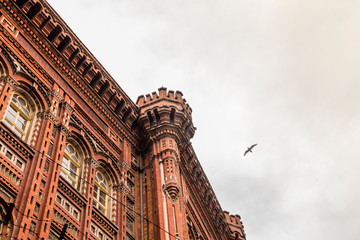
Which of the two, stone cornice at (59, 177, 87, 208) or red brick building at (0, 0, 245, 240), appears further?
stone cornice at (59, 177, 87, 208)

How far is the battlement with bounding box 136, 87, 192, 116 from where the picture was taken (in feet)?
75.6

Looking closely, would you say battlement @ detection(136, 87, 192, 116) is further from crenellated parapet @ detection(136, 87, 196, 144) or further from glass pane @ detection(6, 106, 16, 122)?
glass pane @ detection(6, 106, 16, 122)

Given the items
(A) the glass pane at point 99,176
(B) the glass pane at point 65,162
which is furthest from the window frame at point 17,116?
(A) the glass pane at point 99,176

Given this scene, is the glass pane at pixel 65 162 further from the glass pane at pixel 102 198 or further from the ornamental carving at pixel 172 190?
the ornamental carving at pixel 172 190

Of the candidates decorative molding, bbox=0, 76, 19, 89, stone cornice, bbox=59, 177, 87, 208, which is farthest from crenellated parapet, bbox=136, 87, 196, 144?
decorative molding, bbox=0, 76, 19, 89

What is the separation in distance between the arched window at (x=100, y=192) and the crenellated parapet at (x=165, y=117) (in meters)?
3.93

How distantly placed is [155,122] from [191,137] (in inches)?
98.1

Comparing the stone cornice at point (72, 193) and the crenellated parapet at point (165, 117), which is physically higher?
the crenellated parapet at point (165, 117)

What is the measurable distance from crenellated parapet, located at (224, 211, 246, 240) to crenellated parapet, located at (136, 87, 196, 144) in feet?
40.2

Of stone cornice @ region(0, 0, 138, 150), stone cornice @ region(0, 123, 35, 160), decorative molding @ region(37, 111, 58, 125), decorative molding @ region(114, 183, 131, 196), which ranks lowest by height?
stone cornice @ region(0, 123, 35, 160)

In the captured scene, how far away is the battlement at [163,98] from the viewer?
23.0 metres

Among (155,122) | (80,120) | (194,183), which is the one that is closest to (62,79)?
(80,120)

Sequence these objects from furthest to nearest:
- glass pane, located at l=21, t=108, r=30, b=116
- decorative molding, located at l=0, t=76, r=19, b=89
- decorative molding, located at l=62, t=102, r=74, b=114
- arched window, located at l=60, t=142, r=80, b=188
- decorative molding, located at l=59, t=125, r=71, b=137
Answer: decorative molding, located at l=62, t=102, r=74, b=114 < decorative molding, located at l=59, t=125, r=71, b=137 < arched window, located at l=60, t=142, r=80, b=188 < glass pane, located at l=21, t=108, r=30, b=116 < decorative molding, located at l=0, t=76, r=19, b=89

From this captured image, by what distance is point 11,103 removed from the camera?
1522cm
